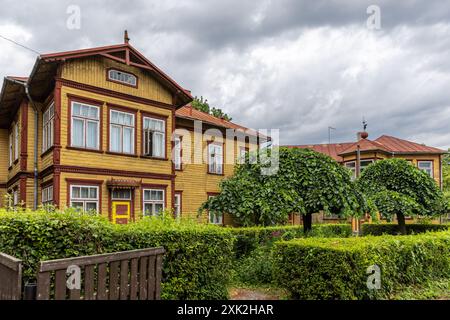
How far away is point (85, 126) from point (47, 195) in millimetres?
2905

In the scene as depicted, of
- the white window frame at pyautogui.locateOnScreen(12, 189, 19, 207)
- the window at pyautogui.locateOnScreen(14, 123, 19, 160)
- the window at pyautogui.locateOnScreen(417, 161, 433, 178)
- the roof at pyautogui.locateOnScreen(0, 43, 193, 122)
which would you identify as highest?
the roof at pyautogui.locateOnScreen(0, 43, 193, 122)

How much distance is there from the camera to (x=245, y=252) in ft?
35.4

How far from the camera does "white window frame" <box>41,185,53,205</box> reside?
Result: 45.2ft

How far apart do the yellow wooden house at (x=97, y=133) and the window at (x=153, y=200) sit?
4cm

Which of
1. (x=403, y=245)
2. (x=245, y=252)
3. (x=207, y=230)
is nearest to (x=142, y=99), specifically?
(x=245, y=252)

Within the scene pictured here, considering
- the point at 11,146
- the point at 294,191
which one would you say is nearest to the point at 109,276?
the point at 294,191

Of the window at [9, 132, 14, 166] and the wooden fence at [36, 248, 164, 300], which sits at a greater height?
the window at [9, 132, 14, 166]

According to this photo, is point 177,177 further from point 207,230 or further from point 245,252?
point 207,230

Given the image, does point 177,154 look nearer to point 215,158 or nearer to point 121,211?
point 215,158

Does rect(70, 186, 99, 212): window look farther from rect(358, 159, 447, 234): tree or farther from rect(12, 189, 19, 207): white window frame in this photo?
rect(358, 159, 447, 234): tree

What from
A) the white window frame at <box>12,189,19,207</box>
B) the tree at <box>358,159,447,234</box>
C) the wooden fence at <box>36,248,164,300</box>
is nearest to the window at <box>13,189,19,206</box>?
the white window frame at <box>12,189,19,207</box>

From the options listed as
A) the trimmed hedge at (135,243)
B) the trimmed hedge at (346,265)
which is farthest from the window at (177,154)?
the trimmed hedge at (135,243)

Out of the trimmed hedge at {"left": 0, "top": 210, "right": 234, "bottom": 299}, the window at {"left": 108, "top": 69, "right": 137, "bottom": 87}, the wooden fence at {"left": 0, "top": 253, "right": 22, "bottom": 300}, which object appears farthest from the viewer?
the window at {"left": 108, "top": 69, "right": 137, "bottom": 87}

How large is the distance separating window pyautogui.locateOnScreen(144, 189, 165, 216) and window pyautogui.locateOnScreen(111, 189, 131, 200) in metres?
0.81
